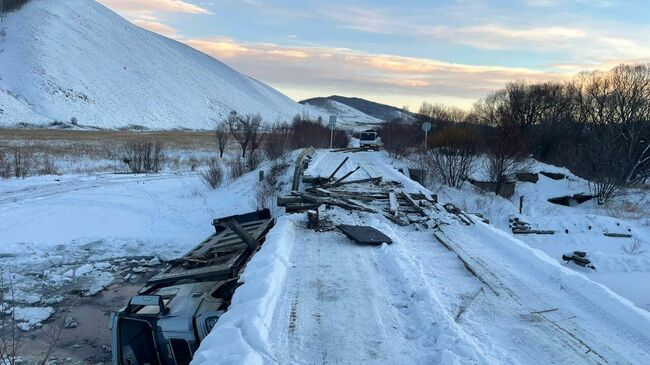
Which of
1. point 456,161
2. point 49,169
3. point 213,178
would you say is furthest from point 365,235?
point 49,169

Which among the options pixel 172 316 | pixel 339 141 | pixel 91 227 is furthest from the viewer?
pixel 339 141

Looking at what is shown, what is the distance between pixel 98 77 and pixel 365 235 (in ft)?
389

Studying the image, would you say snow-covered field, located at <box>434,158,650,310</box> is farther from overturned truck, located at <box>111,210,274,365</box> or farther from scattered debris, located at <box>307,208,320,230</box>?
overturned truck, located at <box>111,210,274,365</box>

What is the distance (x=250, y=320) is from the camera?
5.02 meters

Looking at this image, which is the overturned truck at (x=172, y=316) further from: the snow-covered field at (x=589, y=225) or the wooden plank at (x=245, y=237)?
the snow-covered field at (x=589, y=225)

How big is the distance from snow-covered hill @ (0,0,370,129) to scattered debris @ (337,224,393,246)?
61513 mm

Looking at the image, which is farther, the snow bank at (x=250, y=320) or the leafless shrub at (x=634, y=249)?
the leafless shrub at (x=634, y=249)

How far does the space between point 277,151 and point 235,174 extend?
3159 millimetres

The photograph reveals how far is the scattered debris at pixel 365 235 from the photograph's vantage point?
338 inches

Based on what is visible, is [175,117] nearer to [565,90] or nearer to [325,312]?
[565,90]

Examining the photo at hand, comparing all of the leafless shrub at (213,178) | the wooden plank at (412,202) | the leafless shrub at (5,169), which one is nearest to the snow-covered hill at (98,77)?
the leafless shrub at (213,178)

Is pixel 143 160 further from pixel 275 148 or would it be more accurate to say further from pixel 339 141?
pixel 339 141

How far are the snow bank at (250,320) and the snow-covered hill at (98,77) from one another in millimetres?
64010

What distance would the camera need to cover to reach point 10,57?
102062mm
